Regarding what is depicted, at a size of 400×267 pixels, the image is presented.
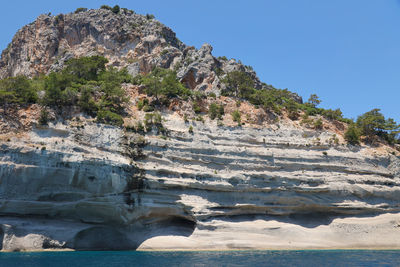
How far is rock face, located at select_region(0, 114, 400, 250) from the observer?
2806 centimetres

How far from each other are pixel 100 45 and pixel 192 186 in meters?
48.4

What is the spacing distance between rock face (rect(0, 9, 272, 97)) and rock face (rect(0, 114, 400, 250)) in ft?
96.5

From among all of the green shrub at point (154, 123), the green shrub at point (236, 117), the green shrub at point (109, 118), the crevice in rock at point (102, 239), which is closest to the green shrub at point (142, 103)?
the green shrub at point (154, 123)

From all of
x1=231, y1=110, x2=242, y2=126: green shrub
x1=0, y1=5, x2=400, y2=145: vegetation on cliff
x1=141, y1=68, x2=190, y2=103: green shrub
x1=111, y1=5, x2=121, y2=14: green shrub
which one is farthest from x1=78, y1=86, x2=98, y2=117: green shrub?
x1=111, y1=5, x2=121, y2=14: green shrub

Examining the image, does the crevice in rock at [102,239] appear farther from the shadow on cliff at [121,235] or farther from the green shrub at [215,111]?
the green shrub at [215,111]

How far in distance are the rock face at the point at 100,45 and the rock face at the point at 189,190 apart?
29.4 meters

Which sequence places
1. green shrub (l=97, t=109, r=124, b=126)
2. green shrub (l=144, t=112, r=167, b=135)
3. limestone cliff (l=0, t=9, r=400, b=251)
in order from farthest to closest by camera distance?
green shrub (l=144, t=112, r=167, b=135) → green shrub (l=97, t=109, r=124, b=126) → limestone cliff (l=0, t=9, r=400, b=251)

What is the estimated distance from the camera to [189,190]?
32.3 meters

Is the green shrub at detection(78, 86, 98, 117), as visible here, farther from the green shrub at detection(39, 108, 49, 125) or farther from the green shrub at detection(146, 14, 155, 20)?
the green shrub at detection(146, 14, 155, 20)

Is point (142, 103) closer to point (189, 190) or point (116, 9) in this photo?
point (189, 190)

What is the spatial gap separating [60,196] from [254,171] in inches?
771

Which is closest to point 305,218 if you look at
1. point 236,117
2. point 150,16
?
point 236,117

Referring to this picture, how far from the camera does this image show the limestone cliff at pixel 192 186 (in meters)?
28.2

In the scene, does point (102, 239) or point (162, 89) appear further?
point (162, 89)
